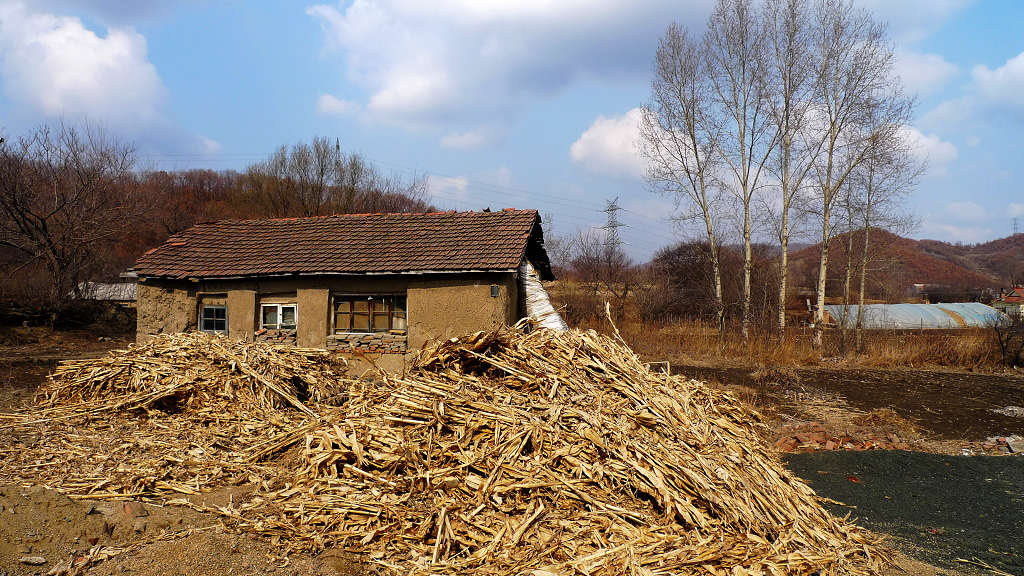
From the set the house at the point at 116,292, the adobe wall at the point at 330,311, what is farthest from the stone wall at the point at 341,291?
the house at the point at 116,292

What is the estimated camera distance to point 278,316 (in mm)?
12148

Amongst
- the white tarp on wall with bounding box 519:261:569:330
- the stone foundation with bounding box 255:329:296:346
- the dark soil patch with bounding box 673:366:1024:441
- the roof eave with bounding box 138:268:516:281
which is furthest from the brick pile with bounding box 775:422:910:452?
the stone foundation with bounding box 255:329:296:346

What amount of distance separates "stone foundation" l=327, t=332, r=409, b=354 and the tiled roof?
1.37m

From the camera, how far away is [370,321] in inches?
461

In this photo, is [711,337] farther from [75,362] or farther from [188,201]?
[188,201]

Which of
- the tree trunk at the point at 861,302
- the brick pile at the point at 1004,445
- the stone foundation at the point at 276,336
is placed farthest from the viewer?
the tree trunk at the point at 861,302

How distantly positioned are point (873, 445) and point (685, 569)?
5961mm

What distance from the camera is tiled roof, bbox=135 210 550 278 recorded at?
1141 cm

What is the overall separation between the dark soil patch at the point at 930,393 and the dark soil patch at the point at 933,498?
289 centimetres

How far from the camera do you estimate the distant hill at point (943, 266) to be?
39625 millimetres

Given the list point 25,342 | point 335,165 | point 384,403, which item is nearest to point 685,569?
point 384,403

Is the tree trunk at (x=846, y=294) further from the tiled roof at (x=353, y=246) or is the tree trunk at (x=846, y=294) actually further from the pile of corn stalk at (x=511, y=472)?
the pile of corn stalk at (x=511, y=472)

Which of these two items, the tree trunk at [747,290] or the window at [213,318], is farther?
the tree trunk at [747,290]

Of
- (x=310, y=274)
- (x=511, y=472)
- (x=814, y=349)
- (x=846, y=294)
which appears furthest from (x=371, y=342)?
(x=846, y=294)
